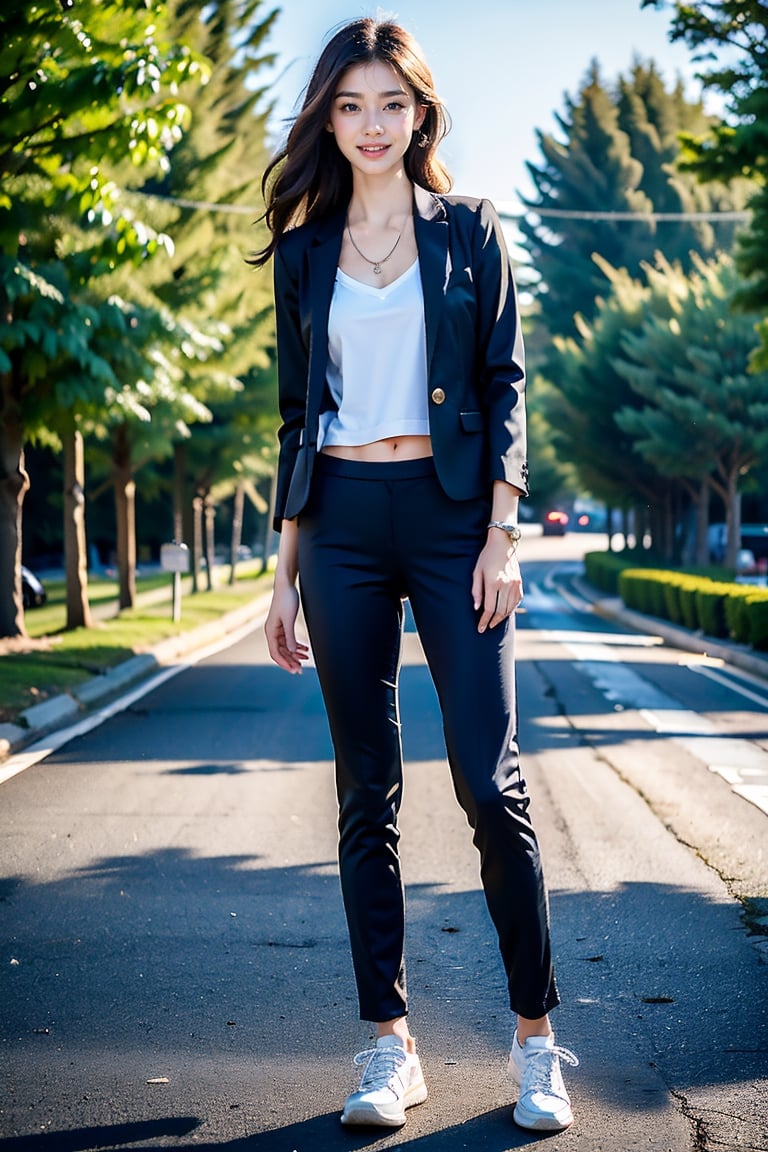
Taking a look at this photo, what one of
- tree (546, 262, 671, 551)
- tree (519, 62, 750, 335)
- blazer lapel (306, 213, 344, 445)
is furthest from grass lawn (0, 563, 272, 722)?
tree (519, 62, 750, 335)

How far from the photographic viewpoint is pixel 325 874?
5855 mm

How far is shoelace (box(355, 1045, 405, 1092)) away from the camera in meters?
3.19

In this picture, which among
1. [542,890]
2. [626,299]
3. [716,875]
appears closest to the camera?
[542,890]

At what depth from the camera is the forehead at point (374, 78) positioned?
10.7 ft

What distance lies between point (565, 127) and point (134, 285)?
162 ft

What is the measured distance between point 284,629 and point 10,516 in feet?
43.3

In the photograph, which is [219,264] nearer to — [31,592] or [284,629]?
[31,592]

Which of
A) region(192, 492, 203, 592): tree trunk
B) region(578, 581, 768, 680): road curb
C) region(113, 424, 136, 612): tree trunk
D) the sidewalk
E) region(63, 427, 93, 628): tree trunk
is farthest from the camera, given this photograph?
region(192, 492, 203, 592): tree trunk

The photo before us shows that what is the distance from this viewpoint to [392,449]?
10.5ft

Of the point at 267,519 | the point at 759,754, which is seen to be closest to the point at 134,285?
the point at 759,754

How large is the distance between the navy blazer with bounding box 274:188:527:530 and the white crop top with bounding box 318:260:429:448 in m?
0.05

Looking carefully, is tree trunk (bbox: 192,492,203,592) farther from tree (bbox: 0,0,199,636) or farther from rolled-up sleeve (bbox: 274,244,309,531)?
rolled-up sleeve (bbox: 274,244,309,531)

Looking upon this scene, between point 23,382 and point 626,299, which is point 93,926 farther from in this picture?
point 626,299

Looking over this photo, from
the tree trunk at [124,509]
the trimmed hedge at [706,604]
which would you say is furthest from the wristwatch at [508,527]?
the tree trunk at [124,509]
